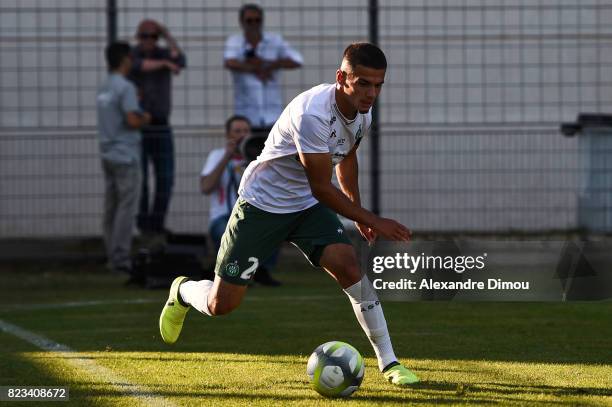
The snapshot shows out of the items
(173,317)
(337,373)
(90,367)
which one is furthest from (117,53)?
(337,373)

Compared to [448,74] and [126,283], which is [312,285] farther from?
[448,74]

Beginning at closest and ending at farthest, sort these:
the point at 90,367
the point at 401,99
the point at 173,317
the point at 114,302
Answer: the point at 90,367
the point at 173,317
the point at 114,302
the point at 401,99

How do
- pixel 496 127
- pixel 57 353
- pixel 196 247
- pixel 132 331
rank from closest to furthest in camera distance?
1. pixel 57 353
2. pixel 132 331
3. pixel 196 247
4. pixel 496 127

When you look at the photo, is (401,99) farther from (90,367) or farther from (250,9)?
(90,367)

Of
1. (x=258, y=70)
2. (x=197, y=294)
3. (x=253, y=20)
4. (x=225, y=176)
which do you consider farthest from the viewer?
(x=258, y=70)

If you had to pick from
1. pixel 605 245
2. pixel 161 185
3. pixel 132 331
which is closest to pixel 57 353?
pixel 132 331

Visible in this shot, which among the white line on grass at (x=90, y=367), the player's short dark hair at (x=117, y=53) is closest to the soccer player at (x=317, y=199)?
the white line on grass at (x=90, y=367)

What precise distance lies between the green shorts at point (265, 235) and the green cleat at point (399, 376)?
27.9 inches

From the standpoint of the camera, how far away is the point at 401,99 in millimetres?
14961

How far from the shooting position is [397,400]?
618 centimetres

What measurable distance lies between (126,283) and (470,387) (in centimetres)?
668

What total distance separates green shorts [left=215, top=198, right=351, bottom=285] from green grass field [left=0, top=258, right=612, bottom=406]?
588 mm

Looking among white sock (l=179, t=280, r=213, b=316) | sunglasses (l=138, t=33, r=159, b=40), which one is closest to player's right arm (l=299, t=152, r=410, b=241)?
white sock (l=179, t=280, r=213, b=316)

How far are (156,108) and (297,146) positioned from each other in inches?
311
